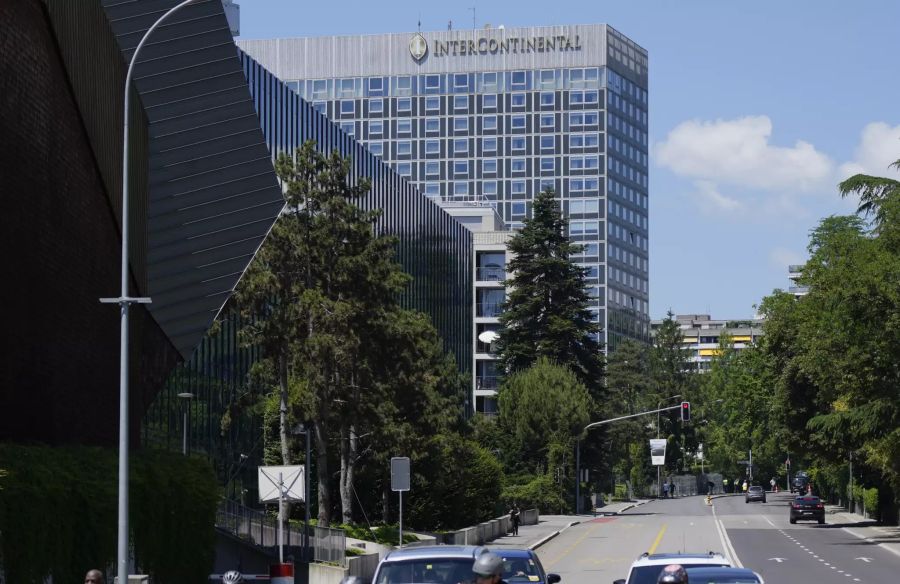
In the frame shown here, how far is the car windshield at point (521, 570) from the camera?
897 inches

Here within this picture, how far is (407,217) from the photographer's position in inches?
3880

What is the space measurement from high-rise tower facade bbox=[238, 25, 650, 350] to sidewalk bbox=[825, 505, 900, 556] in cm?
9201

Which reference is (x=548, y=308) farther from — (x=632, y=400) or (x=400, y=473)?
(x=632, y=400)

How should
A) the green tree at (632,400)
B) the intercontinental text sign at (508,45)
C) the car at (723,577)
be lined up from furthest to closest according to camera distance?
1. the intercontinental text sign at (508,45)
2. the green tree at (632,400)
3. the car at (723,577)

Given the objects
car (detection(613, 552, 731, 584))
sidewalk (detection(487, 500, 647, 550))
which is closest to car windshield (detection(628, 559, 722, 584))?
car (detection(613, 552, 731, 584))

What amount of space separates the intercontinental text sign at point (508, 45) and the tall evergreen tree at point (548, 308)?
78333mm

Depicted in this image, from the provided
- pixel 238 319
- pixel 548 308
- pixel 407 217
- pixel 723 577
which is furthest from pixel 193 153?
pixel 548 308

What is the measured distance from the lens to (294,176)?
47.9 m

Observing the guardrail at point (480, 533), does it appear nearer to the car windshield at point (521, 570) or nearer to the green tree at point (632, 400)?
Result: the car windshield at point (521, 570)

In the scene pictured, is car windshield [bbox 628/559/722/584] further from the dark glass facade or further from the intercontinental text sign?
the intercontinental text sign

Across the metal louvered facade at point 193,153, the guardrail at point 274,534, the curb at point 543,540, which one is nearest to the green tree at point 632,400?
the curb at point 543,540

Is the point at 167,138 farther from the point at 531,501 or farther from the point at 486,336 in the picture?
the point at 486,336

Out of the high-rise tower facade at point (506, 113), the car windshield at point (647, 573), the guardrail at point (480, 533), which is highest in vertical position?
the high-rise tower facade at point (506, 113)

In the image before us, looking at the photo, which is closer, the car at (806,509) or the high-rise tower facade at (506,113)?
the car at (806,509)
